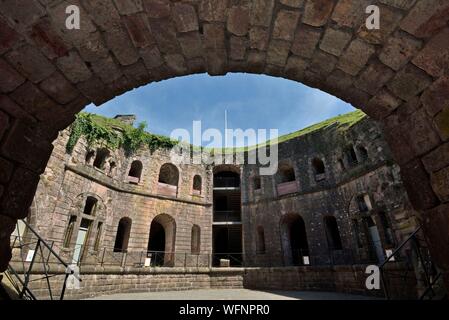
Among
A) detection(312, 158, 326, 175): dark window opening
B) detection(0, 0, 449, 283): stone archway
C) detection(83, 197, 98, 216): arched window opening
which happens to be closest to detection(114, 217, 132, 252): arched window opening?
detection(83, 197, 98, 216): arched window opening

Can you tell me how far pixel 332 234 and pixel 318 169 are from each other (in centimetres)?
445

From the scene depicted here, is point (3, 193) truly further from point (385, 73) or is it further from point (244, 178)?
point (244, 178)

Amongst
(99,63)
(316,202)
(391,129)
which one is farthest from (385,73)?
(316,202)

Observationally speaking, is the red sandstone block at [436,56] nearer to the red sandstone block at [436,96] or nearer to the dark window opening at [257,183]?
the red sandstone block at [436,96]

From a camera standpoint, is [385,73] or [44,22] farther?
[385,73]

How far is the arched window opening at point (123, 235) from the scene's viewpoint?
14.9 m

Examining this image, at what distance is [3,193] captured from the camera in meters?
2.64

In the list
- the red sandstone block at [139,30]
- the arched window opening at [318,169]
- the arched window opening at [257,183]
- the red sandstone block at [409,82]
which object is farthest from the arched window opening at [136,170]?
the red sandstone block at [409,82]

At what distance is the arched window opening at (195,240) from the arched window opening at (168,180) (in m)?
2.82

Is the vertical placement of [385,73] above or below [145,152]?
below

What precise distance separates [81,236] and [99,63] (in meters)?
12.6

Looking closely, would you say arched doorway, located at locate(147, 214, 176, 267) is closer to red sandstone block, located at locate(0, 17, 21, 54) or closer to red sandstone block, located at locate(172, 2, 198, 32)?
red sandstone block, located at locate(0, 17, 21, 54)

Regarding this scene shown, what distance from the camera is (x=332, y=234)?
50.3 ft

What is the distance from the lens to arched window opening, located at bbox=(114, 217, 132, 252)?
14.9 meters
